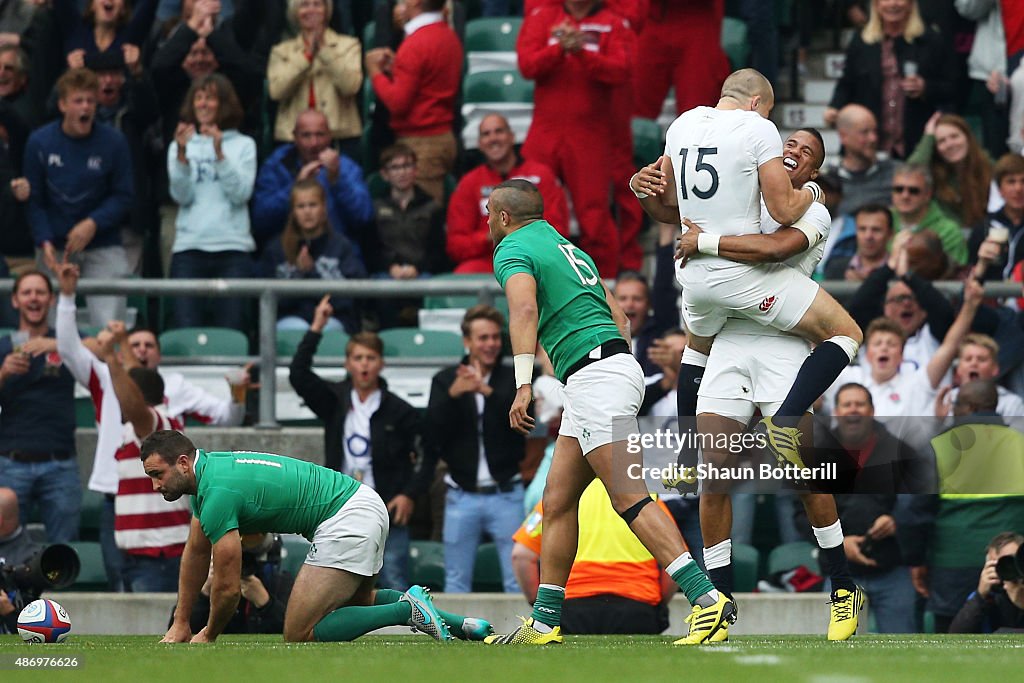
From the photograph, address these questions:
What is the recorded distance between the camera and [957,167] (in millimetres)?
13133

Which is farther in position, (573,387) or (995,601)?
(995,601)

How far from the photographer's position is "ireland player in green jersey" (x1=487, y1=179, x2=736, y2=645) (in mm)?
8125

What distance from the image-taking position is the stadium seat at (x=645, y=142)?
47.7ft

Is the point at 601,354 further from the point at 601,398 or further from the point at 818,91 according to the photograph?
the point at 818,91

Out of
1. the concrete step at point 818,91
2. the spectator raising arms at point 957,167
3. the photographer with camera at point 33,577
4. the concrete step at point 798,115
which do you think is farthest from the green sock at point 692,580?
the concrete step at point 818,91

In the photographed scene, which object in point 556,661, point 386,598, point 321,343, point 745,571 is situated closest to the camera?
point 556,661

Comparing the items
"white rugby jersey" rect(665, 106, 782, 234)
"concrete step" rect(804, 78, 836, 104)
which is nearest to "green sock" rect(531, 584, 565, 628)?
"white rugby jersey" rect(665, 106, 782, 234)

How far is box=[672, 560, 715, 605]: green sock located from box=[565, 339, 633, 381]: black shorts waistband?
959mm

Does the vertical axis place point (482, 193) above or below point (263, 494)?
above

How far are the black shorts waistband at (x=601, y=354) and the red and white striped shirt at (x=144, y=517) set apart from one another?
3770mm

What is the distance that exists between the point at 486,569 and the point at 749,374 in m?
3.58

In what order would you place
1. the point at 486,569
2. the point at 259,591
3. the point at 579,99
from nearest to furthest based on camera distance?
the point at 259,591
the point at 486,569
the point at 579,99

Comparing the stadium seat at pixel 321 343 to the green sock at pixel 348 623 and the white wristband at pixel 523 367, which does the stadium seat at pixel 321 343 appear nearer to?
the green sock at pixel 348 623

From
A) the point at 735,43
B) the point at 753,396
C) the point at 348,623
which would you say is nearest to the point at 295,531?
the point at 348,623
